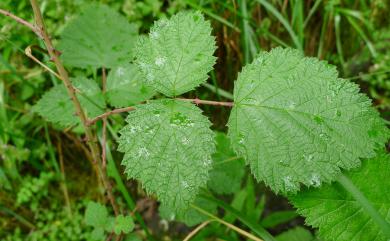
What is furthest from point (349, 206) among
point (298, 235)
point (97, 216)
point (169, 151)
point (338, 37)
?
point (338, 37)

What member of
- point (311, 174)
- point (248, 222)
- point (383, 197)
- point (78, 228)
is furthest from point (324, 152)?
point (78, 228)

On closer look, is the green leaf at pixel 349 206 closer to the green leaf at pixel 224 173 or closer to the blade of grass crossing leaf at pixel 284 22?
the green leaf at pixel 224 173

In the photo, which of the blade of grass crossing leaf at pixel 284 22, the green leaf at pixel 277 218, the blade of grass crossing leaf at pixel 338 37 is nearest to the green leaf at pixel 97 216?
the green leaf at pixel 277 218

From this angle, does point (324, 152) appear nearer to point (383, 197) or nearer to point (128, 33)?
point (383, 197)

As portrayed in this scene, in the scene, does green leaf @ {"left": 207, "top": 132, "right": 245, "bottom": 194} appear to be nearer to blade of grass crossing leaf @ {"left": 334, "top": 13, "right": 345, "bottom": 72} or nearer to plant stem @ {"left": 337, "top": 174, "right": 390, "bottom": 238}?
plant stem @ {"left": 337, "top": 174, "right": 390, "bottom": 238}

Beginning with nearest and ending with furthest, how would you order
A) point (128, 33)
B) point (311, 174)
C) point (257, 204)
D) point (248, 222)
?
point (311, 174), point (248, 222), point (128, 33), point (257, 204)
